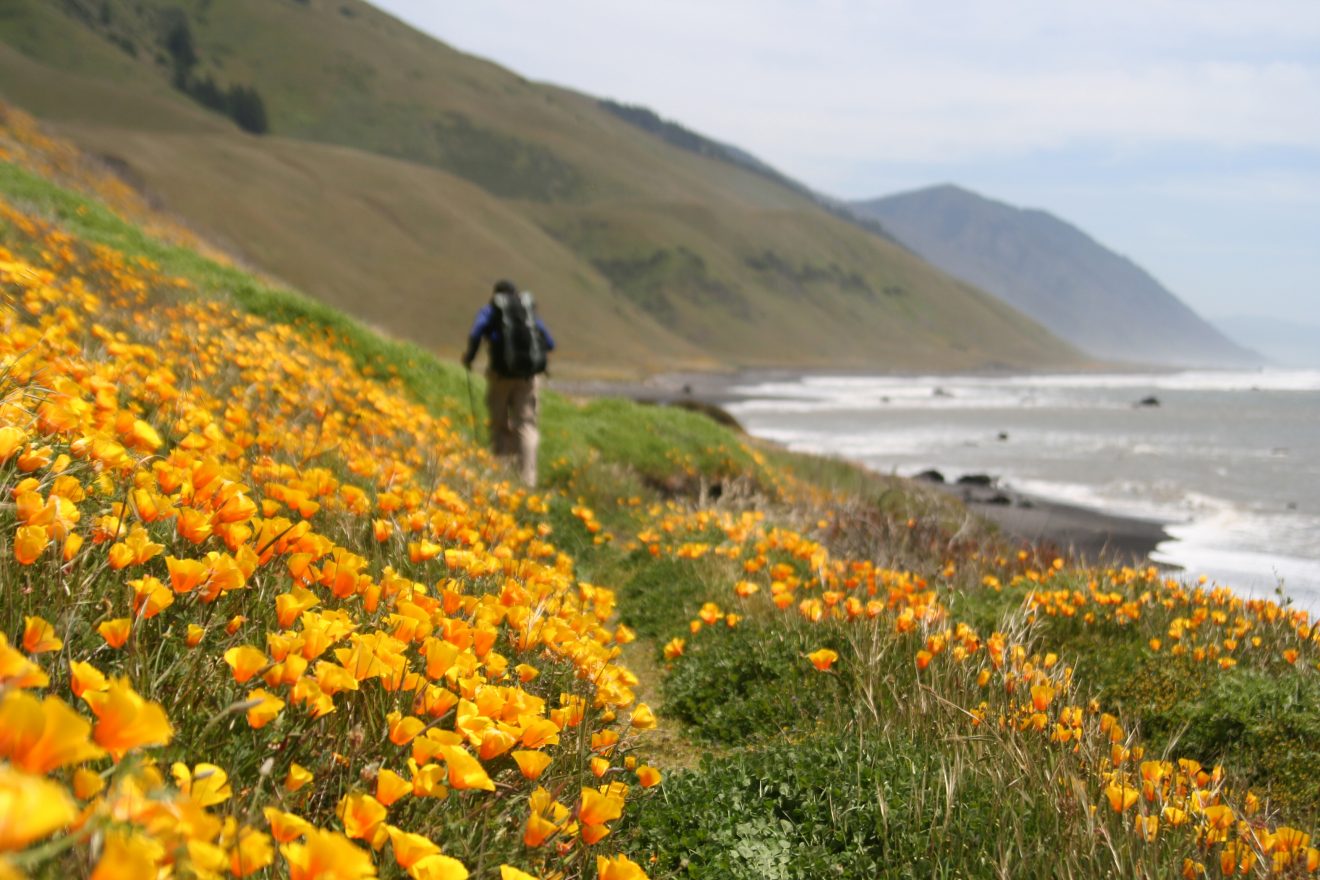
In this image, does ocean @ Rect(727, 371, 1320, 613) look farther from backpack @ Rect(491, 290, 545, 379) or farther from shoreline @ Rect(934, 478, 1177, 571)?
backpack @ Rect(491, 290, 545, 379)

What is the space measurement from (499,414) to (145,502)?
8031 millimetres

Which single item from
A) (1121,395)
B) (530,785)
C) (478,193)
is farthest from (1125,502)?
(478,193)

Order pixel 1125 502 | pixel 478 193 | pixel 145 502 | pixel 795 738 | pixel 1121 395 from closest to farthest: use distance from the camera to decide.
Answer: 1. pixel 145 502
2. pixel 795 738
3. pixel 1125 502
4. pixel 1121 395
5. pixel 478 193

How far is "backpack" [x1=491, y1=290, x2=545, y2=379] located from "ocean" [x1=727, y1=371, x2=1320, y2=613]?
7164 millimetres

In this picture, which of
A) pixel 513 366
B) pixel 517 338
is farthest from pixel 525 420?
pixel 517 338

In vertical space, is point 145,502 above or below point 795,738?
above

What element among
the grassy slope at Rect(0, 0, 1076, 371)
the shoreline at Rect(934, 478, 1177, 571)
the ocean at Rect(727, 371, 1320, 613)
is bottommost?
the shoreline at Rect(934, 478, 1177, 571)

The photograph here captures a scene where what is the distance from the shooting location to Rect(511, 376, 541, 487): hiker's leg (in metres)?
10.1

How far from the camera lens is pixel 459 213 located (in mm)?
100312

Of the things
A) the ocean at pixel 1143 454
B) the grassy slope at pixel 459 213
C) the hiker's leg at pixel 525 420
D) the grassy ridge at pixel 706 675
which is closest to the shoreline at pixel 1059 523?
the ocean at pixel 1143 454

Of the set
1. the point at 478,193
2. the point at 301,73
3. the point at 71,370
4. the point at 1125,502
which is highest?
the point at 301,73

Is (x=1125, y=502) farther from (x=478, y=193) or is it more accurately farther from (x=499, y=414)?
(x=478, y=193)

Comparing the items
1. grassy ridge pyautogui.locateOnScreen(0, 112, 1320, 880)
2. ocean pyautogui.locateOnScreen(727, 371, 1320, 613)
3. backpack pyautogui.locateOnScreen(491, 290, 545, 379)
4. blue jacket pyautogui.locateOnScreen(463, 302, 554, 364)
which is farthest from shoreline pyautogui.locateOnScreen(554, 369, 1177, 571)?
blue jacket pyautogui.locateOnScreen(463, 302, 554, 364)

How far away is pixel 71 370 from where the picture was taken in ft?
10.6
